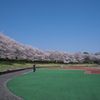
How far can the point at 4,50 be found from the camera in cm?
3719

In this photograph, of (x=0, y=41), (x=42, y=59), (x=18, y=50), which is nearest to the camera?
(x=0, y=41)

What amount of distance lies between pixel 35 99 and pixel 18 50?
4028 centimetres

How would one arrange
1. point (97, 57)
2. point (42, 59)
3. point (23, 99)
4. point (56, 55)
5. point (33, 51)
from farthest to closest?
point (97, 57), point (56, 55), point (42, 59), point (33, 51), point (23, 99)

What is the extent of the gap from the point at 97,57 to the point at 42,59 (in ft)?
130

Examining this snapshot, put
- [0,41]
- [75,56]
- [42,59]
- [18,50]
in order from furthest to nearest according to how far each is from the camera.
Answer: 1. [75,56]
2. [42,59]
3. [18,50]
4. [0,41]

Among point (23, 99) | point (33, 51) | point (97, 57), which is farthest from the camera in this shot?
point (97, 57)

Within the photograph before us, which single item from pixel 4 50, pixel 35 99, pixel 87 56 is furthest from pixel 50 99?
pixel 87 56

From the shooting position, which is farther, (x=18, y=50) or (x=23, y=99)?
(x=18, y=50)

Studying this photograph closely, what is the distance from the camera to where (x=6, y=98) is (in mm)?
7195

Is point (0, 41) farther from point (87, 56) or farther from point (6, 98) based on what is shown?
point (87, 56)

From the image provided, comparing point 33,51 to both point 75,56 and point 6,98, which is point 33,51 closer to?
point 75,56

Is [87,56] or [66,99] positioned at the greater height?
[87,56]

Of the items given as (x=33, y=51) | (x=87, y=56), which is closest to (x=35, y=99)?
(x=33, y=51)

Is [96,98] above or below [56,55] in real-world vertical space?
below
